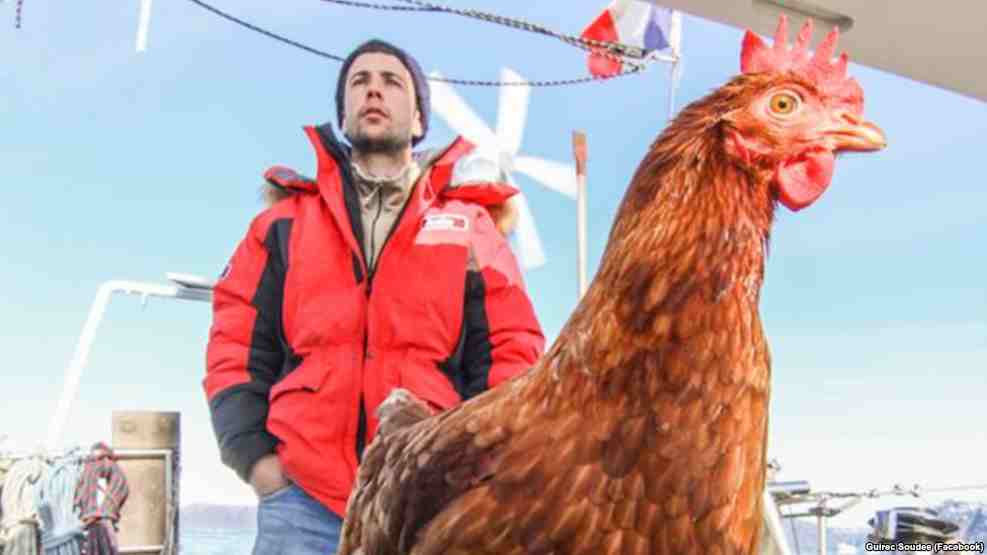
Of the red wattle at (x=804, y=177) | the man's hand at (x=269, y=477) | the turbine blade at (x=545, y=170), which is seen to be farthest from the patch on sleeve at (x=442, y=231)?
the turbine blade at (x=545, y=170)

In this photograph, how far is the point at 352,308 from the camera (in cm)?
150

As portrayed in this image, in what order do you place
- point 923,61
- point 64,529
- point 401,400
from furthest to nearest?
1. point 64,529
2. point 923,61
3. point 401,400

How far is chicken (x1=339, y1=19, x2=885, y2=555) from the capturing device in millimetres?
780

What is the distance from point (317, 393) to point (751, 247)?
894 millimetres

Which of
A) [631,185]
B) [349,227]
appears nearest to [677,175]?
[631,185]

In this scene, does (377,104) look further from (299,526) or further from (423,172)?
(299,526)

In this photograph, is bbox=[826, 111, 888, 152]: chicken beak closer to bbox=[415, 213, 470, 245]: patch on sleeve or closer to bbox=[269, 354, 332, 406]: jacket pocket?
bbox=[415, 213, 470, 245]: patch on sleeve

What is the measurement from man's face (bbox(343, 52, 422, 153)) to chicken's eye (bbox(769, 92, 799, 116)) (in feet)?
2.91

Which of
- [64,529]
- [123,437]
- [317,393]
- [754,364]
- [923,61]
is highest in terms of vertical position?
[923,61]

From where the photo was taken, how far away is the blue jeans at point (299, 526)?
1.47 m

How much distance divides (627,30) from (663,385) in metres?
4.58

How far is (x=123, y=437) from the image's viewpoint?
118 inches

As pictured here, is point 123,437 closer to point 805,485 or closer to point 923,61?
point 805,485

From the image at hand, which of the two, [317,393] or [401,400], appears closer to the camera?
[401,400]
